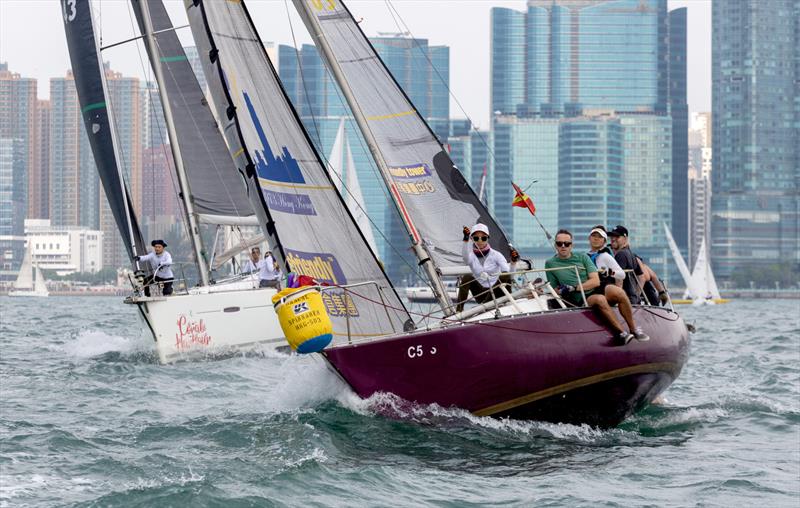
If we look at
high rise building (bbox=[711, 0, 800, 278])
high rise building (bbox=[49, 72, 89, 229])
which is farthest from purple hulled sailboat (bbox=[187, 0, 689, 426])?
high rise building (bbox=[49, 72, 89, 229])

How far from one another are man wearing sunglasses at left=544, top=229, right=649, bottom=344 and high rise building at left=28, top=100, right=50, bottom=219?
176 meters

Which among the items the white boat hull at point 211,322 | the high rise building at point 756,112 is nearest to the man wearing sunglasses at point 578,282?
the white boat hull at point 211,322

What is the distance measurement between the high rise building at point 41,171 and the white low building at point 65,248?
544 inches

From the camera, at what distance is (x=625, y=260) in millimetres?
12625

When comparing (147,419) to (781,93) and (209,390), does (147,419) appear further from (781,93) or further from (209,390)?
(781,93)

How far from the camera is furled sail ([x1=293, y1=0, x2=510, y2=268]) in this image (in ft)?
49.2

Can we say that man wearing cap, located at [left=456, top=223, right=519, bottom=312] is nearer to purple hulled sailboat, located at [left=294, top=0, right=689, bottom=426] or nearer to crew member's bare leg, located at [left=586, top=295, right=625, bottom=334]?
purple hulled sailboat, located at [left=294, top=0, right=689, bottom=426]

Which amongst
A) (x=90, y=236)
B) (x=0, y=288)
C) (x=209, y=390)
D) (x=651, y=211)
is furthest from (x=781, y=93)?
(x=209, y=390)

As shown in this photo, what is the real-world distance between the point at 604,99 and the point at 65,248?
77.5 metres

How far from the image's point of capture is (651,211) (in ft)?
583

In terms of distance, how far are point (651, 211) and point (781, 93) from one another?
1064 inches

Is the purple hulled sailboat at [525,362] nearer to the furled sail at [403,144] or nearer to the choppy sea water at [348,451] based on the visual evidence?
the choppy sea water at [348,451]

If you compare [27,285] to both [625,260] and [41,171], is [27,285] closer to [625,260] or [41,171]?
[41,171]

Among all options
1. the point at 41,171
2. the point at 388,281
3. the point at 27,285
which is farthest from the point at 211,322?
the point at 41,171
